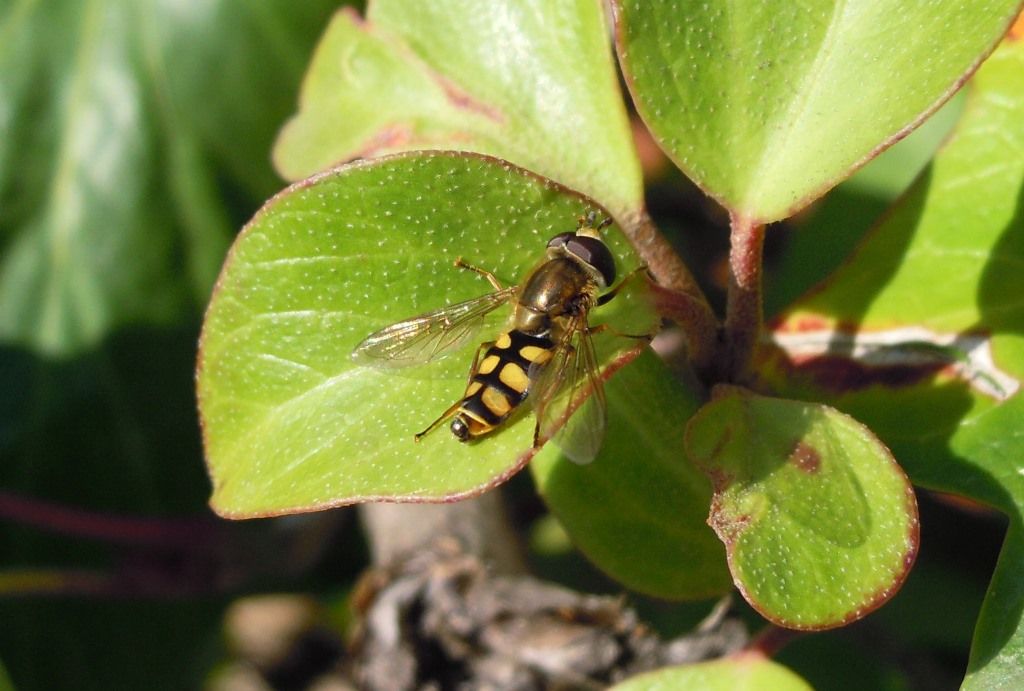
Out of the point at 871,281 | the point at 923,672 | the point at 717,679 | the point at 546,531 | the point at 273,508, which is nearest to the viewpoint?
the point at 273,508

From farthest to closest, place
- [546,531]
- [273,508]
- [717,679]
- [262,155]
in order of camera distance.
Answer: [546,531] → [262,155] → [717,679] → [273,508]

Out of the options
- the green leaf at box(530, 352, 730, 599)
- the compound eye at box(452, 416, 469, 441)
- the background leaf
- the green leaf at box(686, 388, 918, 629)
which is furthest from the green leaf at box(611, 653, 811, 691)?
the background leaf

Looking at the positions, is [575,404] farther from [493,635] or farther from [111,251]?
[111,251]

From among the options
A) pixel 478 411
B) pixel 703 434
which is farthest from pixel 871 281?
pixel 478 411

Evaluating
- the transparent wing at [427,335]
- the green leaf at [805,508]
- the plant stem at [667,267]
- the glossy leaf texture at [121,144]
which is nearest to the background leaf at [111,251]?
the glossy leaf texture at [121,144]

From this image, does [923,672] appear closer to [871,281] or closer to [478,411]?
[871,281]

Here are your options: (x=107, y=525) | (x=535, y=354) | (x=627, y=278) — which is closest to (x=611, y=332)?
(x=627, y=278)

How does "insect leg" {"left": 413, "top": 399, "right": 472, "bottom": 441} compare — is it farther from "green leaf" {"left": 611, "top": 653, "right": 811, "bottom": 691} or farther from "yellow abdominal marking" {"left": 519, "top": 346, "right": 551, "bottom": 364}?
"green leaf" {"left": 611, "top": 653, "right": 811, "bottom": 691}
